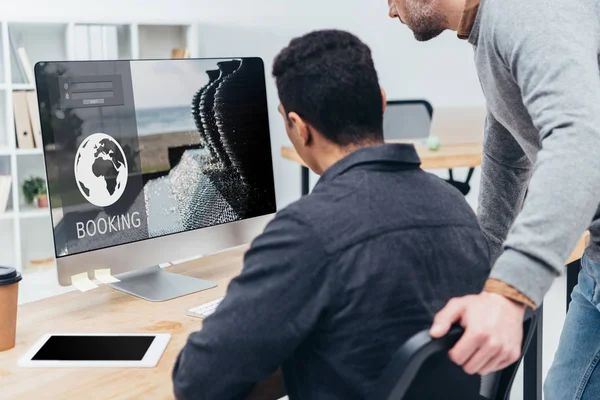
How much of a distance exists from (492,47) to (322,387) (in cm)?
64

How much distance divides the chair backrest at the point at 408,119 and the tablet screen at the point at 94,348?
9.68ft

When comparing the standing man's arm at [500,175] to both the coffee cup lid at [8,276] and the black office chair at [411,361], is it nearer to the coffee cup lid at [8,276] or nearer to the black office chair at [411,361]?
the black office chair at [411,361]

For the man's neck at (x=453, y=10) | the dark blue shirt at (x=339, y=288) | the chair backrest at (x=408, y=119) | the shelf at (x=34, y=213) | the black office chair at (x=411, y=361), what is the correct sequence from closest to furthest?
the black office chair at (x=411, y=361) < the dark blue shirt at (x=339, y=288) < the man's neck at (x=453, y=10) < the shelf at (x=34, y=213) < the chair backrest at (x=408, y=119)

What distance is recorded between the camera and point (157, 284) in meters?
1.67

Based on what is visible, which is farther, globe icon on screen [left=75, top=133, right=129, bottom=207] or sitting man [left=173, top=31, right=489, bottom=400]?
globe icon on screen [left=75, top=133, right=129, bottom=207]

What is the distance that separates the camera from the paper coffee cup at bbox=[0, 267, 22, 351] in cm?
126

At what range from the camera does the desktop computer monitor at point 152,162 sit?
146cm

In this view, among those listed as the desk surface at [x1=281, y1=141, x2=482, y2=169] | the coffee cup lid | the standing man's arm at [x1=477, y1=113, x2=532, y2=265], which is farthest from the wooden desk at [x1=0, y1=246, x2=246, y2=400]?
the desk surface at [x1=281, y1=141, x2=482, y2=169]

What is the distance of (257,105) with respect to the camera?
5.77 ft

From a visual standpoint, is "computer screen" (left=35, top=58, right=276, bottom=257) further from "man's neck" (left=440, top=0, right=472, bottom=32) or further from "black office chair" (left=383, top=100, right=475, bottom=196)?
"black office chair" (left=383, top=100, right=475, bottom=196)

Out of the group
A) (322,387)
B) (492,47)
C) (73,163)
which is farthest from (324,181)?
(73,163)

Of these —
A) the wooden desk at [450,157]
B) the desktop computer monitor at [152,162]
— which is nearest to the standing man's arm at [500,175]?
the desktop computer monitor at [152,162]

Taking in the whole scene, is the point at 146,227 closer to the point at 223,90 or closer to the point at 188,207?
the point at 188,207

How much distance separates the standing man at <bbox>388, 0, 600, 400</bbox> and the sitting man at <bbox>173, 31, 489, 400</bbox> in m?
0.10
